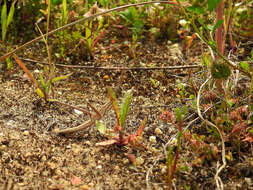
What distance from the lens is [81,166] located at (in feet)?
4.78

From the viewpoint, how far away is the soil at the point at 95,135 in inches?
55.1

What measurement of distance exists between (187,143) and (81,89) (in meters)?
0.69

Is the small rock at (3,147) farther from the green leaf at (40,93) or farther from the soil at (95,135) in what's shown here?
the green leaf at (40,93)

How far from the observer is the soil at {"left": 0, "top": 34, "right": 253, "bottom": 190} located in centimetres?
140

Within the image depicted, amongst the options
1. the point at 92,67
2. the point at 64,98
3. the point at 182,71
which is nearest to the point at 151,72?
the point at 182,71

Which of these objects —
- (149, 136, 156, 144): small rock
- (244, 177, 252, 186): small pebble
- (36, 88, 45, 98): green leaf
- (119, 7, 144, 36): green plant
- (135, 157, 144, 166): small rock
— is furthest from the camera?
(119, 7, 144, 36): green plant

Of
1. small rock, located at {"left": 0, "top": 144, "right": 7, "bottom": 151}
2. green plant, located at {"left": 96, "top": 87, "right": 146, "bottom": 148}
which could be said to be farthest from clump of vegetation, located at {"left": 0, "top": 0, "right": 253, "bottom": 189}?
small rock, located at {"left": 0, "top": 144, "right": 7, "bottom": 151}

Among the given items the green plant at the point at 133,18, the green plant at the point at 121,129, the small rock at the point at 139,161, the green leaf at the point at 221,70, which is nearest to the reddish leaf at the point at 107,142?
the green plant at the point at 121,129

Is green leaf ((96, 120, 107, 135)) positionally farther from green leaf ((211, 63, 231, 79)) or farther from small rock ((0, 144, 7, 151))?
green leaf ((211, 63, 231, 79))

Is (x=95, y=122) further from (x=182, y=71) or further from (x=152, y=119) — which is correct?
(x=182, y=71)

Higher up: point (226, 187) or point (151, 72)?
point (151, 72)

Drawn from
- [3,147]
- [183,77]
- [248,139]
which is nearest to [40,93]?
[3,147]

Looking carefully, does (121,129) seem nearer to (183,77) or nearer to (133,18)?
(183,77)

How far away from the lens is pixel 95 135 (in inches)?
64.4
